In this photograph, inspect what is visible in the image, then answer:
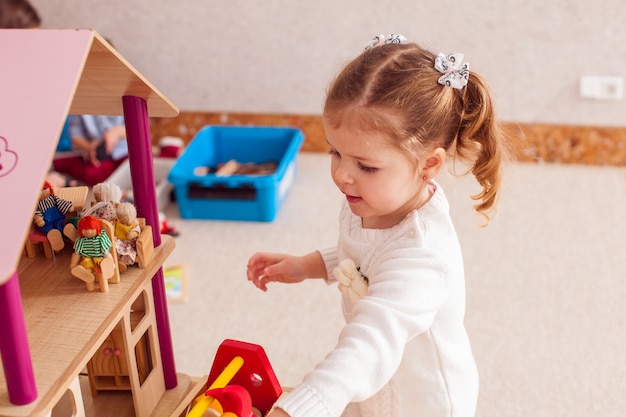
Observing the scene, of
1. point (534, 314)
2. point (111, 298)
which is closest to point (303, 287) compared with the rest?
point (534, 314)

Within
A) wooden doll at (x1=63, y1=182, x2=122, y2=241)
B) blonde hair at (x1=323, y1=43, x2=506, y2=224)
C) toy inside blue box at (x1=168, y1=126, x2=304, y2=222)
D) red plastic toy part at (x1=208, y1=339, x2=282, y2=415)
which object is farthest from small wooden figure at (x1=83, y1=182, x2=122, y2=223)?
toy inside blue box at (x1=168, y1=126, x2=304, y2=222)

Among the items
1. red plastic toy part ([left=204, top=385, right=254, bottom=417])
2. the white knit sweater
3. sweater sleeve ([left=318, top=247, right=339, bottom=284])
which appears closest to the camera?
the white knit sweater

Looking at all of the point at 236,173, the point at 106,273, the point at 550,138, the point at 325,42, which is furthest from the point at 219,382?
the point at 550,138

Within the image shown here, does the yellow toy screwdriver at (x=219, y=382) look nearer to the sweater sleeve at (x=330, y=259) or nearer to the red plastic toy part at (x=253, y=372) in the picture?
the red plastic toy part at (x=253, y=372)

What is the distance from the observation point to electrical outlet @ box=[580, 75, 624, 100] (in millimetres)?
2287

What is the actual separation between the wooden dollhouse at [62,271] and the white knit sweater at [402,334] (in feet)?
0.87

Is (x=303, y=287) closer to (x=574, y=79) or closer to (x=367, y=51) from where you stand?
(x=367, y=51)

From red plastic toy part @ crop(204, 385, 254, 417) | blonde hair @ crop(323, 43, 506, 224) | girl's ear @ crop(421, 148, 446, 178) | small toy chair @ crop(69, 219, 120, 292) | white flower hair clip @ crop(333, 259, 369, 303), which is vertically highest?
blonde hair @ crop(323, 43, 506, 224)

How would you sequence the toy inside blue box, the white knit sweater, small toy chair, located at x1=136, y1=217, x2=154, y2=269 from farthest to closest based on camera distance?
1. the toy inside blue box
2. small toy chair, located at x1=136, y1=217, x2=154, y2=269
3. the white knit sweater

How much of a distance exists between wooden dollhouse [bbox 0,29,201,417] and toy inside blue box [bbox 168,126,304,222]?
0.90m

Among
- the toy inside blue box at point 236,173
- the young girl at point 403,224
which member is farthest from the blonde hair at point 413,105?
the toy inside blue box at point 236,173

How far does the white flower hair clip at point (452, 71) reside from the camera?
912 mm

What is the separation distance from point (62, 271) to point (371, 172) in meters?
0.46

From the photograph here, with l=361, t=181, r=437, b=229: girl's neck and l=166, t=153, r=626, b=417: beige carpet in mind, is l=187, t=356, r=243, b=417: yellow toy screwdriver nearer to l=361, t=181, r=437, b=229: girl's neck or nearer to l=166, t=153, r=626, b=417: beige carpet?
l=361, t=181, r=437, b=229: girl's neck
